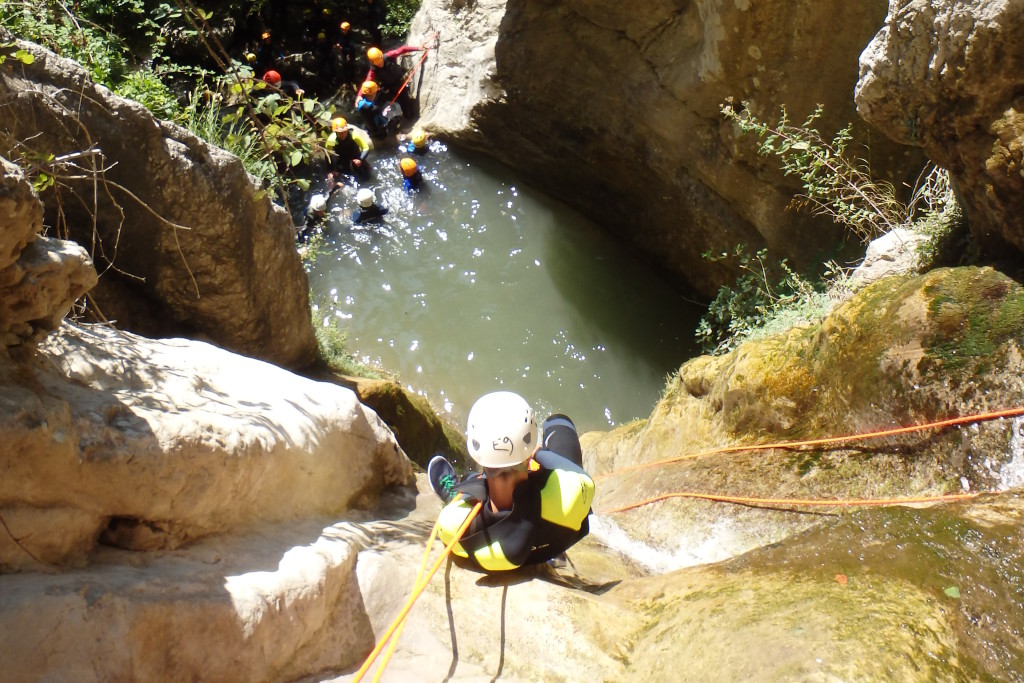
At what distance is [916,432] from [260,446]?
2781mm

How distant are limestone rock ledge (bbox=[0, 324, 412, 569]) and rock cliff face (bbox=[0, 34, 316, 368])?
35.7 inches

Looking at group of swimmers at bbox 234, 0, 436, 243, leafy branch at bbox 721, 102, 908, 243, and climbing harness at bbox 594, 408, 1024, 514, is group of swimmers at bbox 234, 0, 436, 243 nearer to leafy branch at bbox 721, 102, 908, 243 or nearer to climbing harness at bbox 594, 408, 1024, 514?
leafy branch at bbox 721, 102, 908, 243

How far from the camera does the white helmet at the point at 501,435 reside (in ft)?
9.50

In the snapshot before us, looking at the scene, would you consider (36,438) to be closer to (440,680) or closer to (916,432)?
(440,680)

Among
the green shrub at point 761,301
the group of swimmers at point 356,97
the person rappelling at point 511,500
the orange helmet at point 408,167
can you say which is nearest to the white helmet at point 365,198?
the group of swimmers at point 356,97

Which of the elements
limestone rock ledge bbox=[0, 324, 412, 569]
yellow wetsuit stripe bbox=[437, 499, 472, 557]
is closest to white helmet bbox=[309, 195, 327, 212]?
limestone rock ledge bbox=[0, 324, 412, 569]

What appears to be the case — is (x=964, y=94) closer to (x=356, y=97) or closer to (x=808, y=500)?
(x=808, y=500)

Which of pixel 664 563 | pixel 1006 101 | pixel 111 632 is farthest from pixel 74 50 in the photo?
pixel 1006 101

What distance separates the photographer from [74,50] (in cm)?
566

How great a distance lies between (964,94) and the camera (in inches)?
129

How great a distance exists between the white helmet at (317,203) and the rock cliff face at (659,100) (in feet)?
6.75

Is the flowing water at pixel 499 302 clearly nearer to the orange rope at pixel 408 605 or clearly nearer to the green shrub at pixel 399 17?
the green shrub at pixel 399 17

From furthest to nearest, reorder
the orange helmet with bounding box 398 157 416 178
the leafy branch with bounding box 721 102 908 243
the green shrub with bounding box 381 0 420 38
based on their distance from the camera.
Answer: the green shrub with bounding box 381 0 420 38 < the orange helmet with bounding box 398 157 416 178 < the leafy branch with bounding box 721 102 908 243

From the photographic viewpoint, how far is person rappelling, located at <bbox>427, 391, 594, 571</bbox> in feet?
9.43
